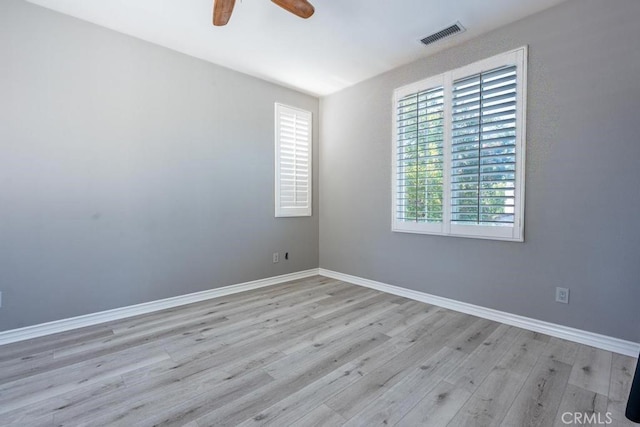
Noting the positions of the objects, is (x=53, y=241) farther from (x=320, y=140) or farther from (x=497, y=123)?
(x=497, y=123)

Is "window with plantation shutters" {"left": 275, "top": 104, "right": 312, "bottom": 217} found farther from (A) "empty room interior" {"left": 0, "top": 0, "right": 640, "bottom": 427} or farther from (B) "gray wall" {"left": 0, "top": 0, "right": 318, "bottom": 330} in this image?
(A) "empty room interior" {"left": 0, "top": 0, "right": 640, "bottom": 427}

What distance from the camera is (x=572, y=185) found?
231 cm

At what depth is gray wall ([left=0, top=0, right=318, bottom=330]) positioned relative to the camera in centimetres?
231

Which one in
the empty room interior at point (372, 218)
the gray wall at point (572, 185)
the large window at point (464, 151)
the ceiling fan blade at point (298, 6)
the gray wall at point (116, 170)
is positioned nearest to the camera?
the empty room interior at point (372, 218)

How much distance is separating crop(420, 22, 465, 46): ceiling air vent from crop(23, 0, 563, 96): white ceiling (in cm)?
5

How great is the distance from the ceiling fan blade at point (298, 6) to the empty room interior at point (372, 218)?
1 cm

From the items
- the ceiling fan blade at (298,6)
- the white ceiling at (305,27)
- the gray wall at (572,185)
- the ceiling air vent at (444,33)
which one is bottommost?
the gray wall at (572,185)

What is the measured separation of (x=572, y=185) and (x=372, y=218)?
1991 mm

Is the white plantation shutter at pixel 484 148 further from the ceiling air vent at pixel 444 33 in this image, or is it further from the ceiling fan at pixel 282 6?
the ceiling fan at pixel 282 6

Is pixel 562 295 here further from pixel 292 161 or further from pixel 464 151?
pixel 292 161

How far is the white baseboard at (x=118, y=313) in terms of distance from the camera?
2.33 meters

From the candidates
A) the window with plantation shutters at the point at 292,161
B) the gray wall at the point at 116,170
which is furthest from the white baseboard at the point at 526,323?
the gray wall at the point at 116,170

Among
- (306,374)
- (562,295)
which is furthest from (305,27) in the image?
(562,295)

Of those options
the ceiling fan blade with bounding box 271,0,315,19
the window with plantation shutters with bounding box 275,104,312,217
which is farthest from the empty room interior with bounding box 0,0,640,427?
the window with plantation shutters with bounding box 275,104,312,217
